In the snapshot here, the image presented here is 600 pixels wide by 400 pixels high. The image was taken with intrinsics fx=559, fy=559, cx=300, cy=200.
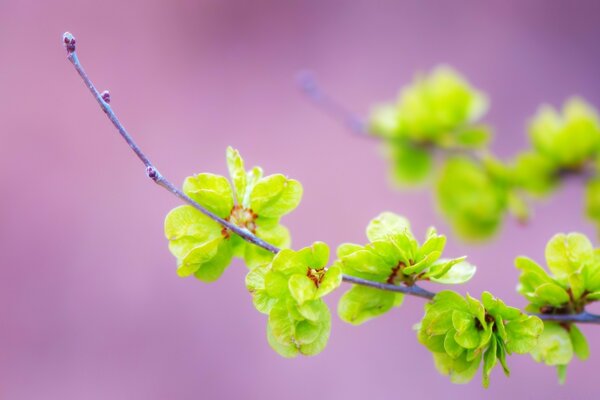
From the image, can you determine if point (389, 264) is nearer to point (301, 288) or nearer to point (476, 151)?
point (301, 288)

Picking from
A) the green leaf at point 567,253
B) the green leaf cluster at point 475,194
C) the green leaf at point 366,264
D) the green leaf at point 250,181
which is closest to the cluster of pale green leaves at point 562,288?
the green leaf at point 567,253

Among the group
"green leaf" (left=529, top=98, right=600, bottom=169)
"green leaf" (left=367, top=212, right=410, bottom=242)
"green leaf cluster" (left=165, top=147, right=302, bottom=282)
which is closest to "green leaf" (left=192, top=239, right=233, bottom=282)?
"green leaf cluster" (left=165, top=147, right=302, bottom=282)

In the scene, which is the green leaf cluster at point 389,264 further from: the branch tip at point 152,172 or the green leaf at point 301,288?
the branch tip at point 152,172

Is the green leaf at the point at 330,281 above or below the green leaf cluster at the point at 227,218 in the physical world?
below

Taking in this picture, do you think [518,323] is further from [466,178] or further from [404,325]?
[404,325]

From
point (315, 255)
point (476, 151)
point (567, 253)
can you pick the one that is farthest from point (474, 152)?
point (315, 255)

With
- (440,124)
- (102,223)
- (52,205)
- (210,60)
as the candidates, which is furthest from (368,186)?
(440,124)

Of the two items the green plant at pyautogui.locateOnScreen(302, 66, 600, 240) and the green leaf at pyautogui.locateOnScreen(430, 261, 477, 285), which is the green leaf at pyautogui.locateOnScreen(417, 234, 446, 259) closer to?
the green leaf at pyautogui.locateOnScreen(430, 261, 477, 285)
